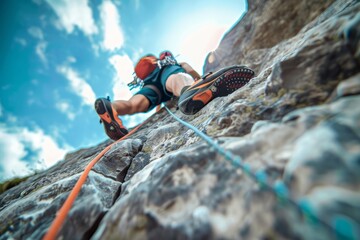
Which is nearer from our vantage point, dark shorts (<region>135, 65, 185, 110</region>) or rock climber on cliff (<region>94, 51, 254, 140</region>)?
rock climber on cliff (<region>94, 51, 254, 140</region>)

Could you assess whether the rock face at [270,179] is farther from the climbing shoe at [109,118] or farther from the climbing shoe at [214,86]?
the climbing shoe at [109,118]

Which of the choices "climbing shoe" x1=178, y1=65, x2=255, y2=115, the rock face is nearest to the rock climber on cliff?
"climbing shoe" x1=178, y1=65, x2=255, y2=115

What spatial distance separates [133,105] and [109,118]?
0.44 m

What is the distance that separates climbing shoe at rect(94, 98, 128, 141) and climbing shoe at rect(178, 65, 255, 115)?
86cm

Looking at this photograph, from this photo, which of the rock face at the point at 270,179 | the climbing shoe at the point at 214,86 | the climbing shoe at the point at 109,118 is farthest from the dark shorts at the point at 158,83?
the rock face at the point at 270,179

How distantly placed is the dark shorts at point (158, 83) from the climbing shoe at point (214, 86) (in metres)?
0.92

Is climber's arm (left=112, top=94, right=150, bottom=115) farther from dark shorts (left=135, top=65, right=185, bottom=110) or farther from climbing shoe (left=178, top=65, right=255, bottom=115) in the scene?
climbing shoe (left=178, top=65, right=255, bottom=115)

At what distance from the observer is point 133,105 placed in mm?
2287

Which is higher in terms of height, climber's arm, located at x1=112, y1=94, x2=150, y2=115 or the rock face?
climber's arm, located at x1=112, y1=94, x2=150, y2=115

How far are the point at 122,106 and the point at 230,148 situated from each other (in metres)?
1.78

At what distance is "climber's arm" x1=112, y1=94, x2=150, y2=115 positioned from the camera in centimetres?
209

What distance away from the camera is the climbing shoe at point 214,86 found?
1.54 meters

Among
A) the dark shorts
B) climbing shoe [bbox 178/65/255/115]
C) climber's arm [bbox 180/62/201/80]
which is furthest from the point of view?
climber's arm [bbox 180/62/201/80]

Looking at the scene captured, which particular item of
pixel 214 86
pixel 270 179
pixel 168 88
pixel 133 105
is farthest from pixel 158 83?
pixel 270 179
